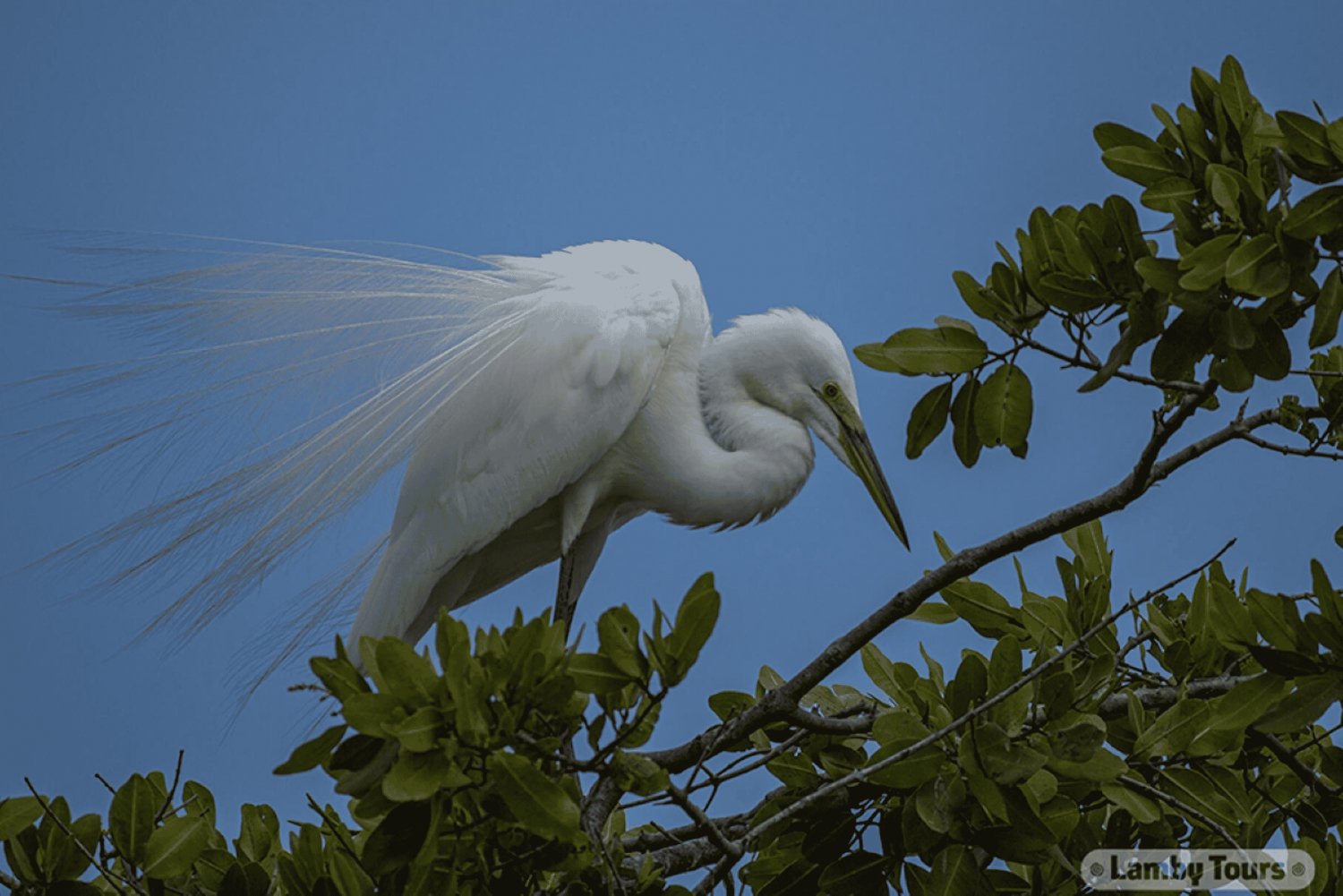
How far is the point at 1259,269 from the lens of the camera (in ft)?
5.47

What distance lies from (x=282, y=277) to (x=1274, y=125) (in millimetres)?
2306

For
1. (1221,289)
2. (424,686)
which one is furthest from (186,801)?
(1221,289)

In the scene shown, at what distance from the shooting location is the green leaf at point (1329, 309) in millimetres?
1646

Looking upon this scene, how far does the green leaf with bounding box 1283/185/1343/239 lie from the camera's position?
165cm

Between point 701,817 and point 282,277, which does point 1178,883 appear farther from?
point 282,277

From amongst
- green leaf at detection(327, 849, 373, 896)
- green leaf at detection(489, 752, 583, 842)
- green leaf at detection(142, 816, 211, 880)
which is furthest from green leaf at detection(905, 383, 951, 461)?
green leaf at detection(142, 816, 211, 880)

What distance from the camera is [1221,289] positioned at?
Result: 5.70 feet

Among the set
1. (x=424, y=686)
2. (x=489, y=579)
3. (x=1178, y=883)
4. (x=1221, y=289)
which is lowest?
(x=1178, y=883)

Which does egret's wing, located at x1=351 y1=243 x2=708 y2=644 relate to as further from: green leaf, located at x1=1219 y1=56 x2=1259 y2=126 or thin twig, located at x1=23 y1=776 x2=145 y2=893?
green leaf, located at x1=1219 y1=56 x2=1259 y2=126

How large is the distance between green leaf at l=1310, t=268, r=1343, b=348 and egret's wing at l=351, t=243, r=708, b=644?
6.15 feet

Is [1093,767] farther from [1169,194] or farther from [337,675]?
[337,675]

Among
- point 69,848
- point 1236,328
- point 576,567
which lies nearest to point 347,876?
point 69,848

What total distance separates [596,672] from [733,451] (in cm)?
209

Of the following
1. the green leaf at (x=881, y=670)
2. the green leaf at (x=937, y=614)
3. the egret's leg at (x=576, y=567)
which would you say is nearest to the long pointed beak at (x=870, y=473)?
the egret's leg at (x=576, y=567)
